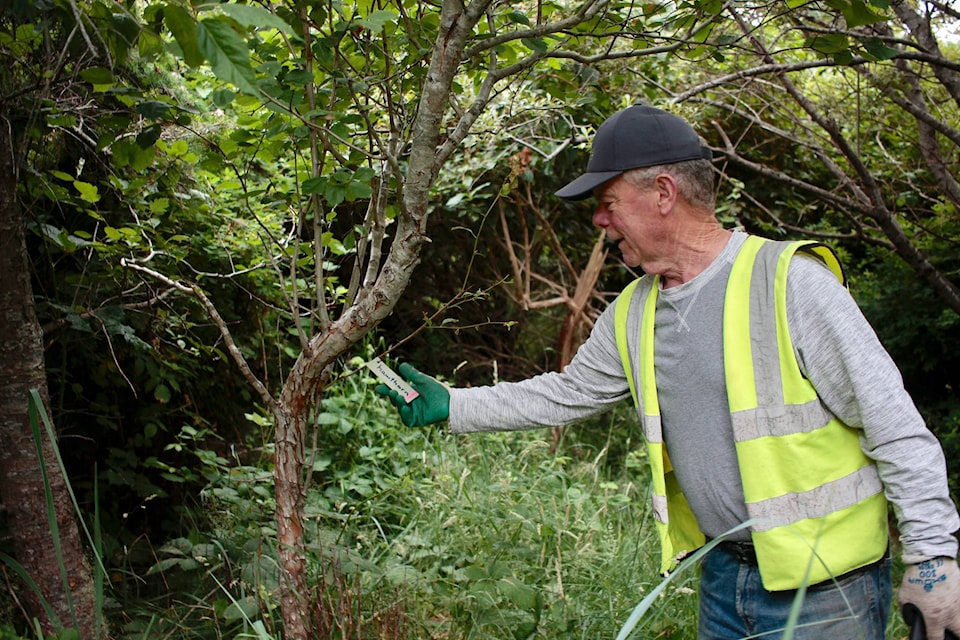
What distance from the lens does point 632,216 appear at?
6.85ft

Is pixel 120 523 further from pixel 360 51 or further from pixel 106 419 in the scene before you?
pixel 360 51

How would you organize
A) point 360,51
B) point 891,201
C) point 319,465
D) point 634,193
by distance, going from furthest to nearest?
point 891,201, point 319,465, point 360,51, point 634,193

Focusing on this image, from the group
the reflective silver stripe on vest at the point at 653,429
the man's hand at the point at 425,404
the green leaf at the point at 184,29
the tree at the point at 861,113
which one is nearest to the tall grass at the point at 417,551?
the man's hand at the point at 425,404

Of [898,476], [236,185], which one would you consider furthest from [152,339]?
[898,476]

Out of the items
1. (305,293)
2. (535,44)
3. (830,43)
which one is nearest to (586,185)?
(535,44)

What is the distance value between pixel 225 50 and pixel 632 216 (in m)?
1.14

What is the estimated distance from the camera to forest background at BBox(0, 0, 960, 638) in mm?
2086

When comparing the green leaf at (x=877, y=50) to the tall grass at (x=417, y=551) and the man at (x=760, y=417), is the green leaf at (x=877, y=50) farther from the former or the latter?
the tall grass at (x=417, y=551)

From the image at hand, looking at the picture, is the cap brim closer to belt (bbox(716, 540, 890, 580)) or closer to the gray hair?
the gray hair

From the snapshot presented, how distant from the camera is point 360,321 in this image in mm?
2123

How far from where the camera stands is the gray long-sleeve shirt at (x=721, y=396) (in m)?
1.76

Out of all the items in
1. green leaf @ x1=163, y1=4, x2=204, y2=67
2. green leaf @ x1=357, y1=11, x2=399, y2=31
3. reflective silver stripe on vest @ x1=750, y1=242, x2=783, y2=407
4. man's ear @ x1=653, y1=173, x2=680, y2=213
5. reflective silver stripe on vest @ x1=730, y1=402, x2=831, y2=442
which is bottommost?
reflective silver stripe on vest @ x1=730, y1=402, x2=831, y2=442

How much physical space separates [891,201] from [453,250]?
125 inches

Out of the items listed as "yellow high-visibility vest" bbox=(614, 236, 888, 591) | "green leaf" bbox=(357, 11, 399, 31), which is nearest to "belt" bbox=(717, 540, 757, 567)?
"yellow high-visibility vest" bbox=(614, 236, 888, 591)
